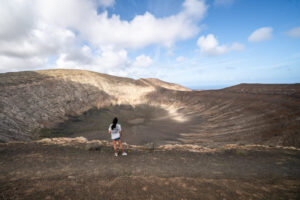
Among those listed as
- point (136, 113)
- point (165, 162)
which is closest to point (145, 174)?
point (165, 162)

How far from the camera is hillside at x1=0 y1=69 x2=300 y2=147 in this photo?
21.1 m

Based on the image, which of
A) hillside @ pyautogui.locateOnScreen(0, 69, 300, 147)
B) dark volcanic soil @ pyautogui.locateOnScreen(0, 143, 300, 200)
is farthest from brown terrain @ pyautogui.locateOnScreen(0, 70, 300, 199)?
hillside @ pyautogui.locateOnScreen(0, 69, 300, 147)

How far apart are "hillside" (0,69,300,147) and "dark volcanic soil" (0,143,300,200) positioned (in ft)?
36.3

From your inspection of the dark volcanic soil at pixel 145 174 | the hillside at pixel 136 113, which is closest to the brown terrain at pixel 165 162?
the dark volcanic soil at pixel 145 174

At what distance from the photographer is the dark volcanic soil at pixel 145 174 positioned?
4.87m

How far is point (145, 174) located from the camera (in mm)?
6484

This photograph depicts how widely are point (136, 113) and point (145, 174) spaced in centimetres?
4705

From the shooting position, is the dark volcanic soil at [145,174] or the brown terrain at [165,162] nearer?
the dark volcanic soil at [145,174]

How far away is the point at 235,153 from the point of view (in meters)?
10.3

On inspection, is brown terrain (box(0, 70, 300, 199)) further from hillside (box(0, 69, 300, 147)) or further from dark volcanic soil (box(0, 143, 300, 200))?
hillside (box(0, 69, 300, 147))

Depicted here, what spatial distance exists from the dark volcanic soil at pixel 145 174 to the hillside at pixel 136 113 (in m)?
11.1

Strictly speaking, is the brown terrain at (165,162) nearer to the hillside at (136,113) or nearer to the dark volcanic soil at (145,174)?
the dark volcanic soil at (145,174)

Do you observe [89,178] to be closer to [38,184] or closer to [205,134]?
[38,184]

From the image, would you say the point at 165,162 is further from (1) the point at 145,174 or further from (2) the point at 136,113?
(2) the point at 136,113
